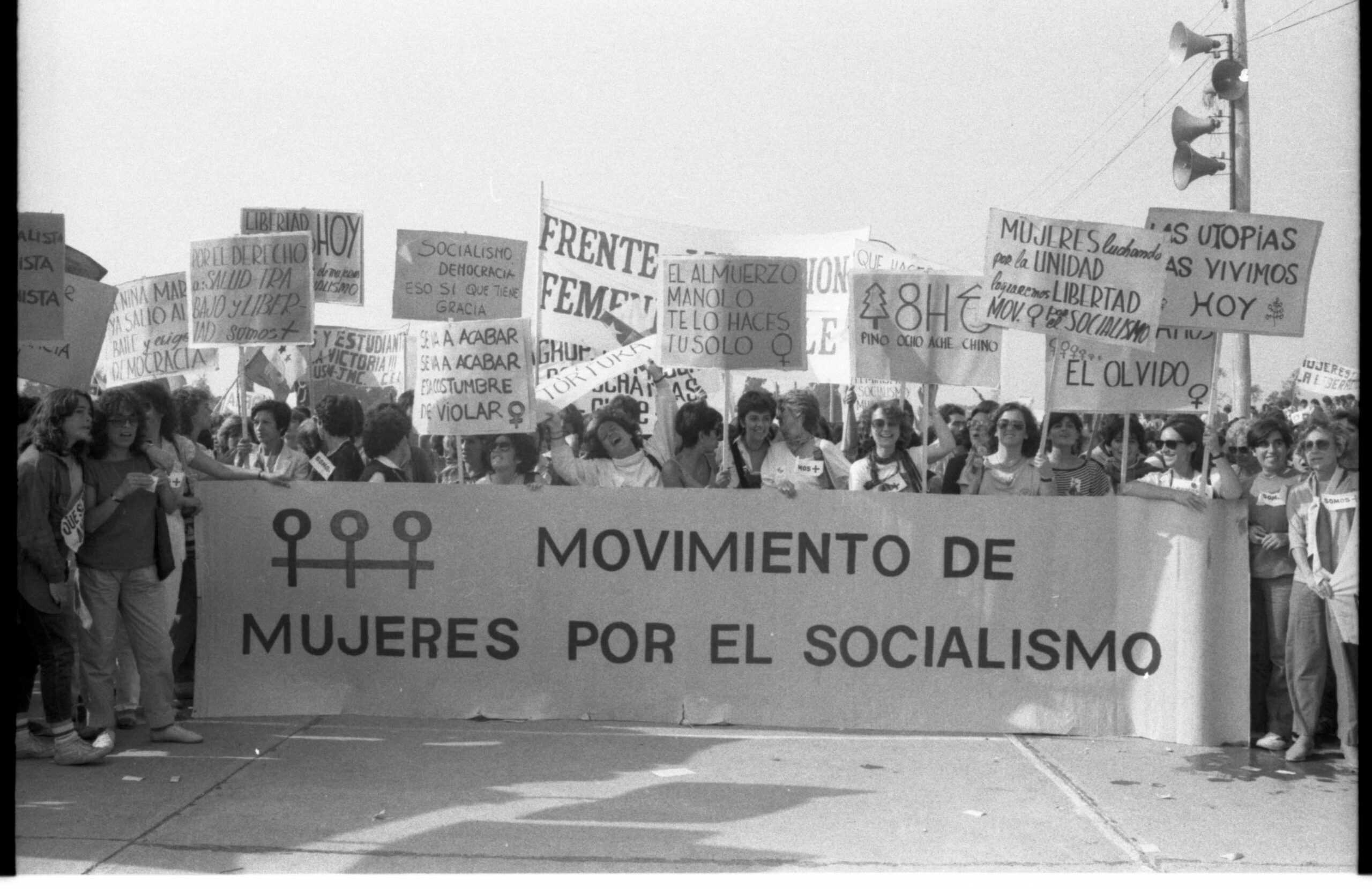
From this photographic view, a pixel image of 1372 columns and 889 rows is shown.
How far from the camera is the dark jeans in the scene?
6340mm

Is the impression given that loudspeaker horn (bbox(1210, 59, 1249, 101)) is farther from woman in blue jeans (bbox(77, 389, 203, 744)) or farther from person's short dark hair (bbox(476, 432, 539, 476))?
woman in blue jeans (bbox(77, 389, 203, 744))

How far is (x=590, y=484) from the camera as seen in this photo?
26.5ft

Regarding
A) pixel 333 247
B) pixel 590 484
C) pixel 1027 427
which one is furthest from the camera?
pixel 333 247

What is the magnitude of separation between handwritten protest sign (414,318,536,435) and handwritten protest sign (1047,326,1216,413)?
2.74 meters

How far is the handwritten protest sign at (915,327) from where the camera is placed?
7.95 meters

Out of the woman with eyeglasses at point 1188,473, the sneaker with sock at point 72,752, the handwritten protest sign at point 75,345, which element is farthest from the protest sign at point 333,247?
the woman with eyeglasses at point 1188,473

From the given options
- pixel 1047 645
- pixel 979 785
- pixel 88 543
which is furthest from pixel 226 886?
pixel 1047 645

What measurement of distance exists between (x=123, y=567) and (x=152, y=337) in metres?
3.56

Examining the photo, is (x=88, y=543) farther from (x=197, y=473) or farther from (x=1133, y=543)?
(x=1133, y=543)

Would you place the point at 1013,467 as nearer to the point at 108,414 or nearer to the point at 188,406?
the point at 108,414

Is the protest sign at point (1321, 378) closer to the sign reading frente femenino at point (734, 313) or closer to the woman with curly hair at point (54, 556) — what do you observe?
the sign reading frente femenino at point (734, 313)

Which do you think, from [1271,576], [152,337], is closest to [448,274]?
[152,337]

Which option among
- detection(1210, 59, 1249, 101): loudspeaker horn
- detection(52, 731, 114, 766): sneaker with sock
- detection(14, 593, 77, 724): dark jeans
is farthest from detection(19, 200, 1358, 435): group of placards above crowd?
detection(1210, 59, 1249, 101): loudspeaker horn

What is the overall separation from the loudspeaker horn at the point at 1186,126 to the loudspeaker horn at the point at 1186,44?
84.0 inches
